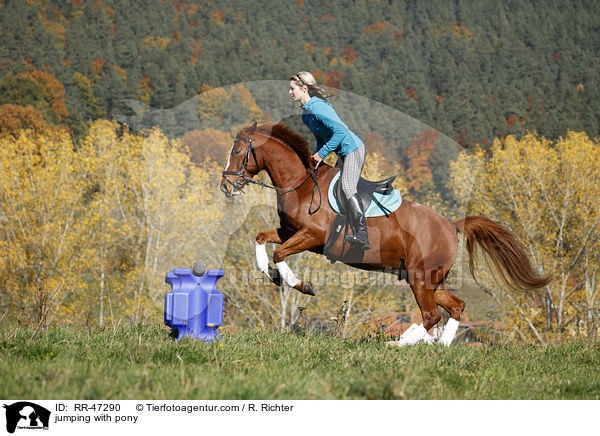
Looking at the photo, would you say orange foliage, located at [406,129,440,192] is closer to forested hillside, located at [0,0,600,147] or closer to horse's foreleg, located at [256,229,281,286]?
forested hillside, located at [0,0,600,147]

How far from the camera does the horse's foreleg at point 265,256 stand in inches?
212

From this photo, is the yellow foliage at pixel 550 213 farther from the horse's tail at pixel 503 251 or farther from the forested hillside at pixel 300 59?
the horse's tail at pixel 503 251

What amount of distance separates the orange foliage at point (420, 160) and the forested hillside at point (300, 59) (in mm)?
11158

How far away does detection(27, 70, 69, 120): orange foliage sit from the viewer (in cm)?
3640

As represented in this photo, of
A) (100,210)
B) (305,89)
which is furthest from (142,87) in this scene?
(305,89)

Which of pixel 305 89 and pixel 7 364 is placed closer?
pixel 7 364

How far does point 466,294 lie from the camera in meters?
27.1

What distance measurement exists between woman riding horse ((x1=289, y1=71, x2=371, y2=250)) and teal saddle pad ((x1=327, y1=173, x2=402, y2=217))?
167mm

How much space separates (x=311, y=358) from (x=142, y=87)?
33.5 meters

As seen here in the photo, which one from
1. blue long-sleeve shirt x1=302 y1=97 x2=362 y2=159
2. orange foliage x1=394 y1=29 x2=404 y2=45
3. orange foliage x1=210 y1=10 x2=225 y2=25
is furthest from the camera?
orange foliage x1=394 y1=29 x2=404 y2=45

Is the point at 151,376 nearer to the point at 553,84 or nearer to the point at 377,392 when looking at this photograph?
the point at 377,392

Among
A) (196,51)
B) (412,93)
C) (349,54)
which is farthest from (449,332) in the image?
(349,54)

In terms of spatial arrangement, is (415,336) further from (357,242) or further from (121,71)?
(121,71)
